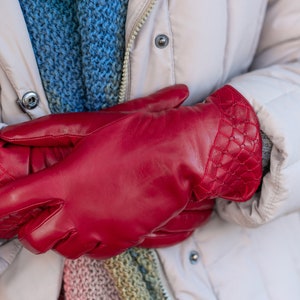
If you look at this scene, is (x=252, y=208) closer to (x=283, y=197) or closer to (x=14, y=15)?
(x=283, y=197)

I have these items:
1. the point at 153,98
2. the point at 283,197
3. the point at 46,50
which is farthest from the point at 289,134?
the point at 46,50

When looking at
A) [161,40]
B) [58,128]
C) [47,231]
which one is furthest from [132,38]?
[47,231]

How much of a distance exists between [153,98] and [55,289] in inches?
13.4

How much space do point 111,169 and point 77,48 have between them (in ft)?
0.67

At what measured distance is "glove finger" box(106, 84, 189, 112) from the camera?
0.79 m

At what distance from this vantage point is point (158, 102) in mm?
794

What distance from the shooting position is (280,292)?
916mm

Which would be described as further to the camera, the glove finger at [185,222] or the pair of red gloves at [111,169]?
the glove finger at [185,222]

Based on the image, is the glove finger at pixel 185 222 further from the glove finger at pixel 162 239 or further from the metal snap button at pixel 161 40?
the metal snap button at pixel 161 40

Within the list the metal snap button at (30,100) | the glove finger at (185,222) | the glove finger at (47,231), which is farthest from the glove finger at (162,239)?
the metal snap button at (30,100)

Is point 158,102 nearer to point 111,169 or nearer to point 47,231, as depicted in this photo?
point 111,169

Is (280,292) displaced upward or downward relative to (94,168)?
downward

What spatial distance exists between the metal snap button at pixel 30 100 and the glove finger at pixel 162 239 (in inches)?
10.6

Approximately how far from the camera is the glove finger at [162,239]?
2.77 feet
